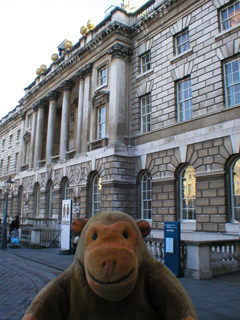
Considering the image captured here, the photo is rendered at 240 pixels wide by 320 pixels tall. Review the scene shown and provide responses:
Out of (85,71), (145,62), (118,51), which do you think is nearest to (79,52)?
(85,71)

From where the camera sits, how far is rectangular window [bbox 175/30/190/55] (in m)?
16.1

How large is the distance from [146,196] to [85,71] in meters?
10.7

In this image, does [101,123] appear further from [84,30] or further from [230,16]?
[230,16]

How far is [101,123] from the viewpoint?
20453mm

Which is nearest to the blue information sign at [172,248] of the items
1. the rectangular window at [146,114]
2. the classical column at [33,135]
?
the rectangular window at [146,114]

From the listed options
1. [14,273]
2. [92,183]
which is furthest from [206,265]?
[92,183]

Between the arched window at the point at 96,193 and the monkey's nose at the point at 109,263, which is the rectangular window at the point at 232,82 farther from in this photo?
the monkey's nose at the point at 109,263

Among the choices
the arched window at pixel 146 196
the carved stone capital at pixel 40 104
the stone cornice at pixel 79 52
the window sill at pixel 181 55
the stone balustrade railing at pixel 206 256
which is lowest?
the stone balustrade railing at pixel 206 256

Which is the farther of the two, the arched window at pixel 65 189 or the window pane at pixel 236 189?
the arched window at pixel 65 189

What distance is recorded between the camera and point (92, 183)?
20266 mm

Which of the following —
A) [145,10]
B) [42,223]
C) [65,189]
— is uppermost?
[145,10]

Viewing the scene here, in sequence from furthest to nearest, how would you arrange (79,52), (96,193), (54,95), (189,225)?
(54,95)
(79,52)
(96,193)
(189,225)

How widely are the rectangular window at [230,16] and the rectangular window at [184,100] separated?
3.06 metres

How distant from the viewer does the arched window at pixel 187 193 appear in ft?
48.0
